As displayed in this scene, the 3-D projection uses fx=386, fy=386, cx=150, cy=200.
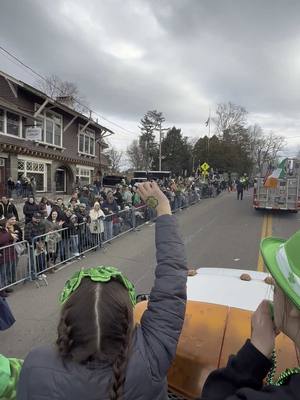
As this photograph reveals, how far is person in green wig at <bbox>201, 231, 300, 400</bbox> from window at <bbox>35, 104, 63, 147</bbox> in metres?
25.9

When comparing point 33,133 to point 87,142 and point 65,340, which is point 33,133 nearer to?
point 87,142

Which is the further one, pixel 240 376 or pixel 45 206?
pixel 45 206

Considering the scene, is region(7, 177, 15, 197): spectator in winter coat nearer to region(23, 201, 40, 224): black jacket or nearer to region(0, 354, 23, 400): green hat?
region(23, 201, 40, 224): black jacket

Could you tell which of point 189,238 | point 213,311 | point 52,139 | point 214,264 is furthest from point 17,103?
point 213,311

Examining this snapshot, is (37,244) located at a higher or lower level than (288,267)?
lower

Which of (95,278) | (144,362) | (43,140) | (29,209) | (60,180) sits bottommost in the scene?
(29,209)

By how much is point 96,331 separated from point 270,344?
0.64 m

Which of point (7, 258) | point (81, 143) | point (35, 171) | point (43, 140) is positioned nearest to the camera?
point (7, 258)

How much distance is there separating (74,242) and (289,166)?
1466 cm

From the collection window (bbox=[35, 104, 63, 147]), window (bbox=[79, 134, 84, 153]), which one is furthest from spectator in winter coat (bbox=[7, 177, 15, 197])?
window (bbox=[79, 134, 84, 153])

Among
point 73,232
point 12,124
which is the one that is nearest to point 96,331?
point 73,232

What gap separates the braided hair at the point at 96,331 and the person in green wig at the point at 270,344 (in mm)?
348

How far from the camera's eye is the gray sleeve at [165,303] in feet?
5.27

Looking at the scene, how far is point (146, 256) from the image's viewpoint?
1098 centimetres
